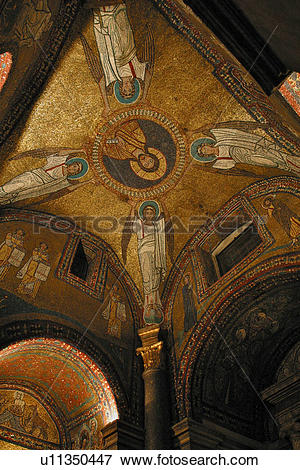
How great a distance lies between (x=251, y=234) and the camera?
8.63 meters

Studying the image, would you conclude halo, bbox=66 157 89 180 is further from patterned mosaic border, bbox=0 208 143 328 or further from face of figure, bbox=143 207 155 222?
face of figure, bbox=143 207 155 222

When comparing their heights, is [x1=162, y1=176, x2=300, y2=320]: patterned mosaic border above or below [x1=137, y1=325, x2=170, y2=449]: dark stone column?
above

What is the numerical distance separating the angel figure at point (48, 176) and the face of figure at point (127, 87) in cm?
140

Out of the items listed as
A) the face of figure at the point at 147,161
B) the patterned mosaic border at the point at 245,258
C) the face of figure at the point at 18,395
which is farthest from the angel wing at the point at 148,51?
the face of figure at the point at 18,395

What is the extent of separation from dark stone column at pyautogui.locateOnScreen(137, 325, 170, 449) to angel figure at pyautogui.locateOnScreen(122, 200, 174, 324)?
0.63 meters

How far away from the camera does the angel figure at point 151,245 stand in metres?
9.45

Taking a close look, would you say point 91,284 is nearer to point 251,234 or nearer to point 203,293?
point 203,293

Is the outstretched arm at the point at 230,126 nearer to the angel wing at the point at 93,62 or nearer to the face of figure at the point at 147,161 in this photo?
the face of figure at the point at 147,161

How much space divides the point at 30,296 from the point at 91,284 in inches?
58.2

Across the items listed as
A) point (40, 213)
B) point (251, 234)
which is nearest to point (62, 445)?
point (40, 213)

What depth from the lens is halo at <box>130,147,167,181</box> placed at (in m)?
8.76

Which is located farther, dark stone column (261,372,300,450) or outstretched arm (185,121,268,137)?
dark stone column (261,372,300,450)

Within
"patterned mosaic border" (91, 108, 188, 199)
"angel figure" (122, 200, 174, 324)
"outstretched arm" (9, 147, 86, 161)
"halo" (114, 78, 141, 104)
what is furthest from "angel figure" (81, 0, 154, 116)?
"angel figure" (122, 200, 174, 324)

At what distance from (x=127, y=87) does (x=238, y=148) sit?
237 cm
